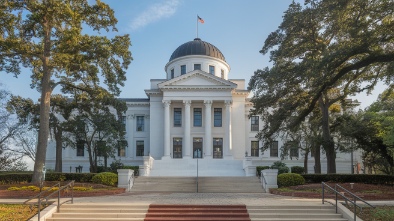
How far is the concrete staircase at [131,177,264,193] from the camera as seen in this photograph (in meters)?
25.8

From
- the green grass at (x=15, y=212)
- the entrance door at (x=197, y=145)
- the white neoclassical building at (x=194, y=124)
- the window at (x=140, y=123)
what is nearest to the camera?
the green grass at (x=15, y=212)

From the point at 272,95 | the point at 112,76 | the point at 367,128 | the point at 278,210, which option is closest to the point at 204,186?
the point at 272,95

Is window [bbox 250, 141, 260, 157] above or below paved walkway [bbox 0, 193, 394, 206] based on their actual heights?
above

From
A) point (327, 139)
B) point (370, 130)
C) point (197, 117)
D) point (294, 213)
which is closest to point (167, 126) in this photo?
point (197, 117)

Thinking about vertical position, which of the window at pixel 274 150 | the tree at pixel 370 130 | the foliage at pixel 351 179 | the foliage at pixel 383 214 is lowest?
the foliage at pixel 383 214

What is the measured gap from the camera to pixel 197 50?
2067 inches

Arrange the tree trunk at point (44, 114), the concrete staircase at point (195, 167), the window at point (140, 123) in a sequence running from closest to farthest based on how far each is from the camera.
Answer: the tree trunk at point (44, 114)
the concrete staircase at point (195, 167)
the window at point (140, 123)

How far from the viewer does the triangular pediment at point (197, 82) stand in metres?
46.2

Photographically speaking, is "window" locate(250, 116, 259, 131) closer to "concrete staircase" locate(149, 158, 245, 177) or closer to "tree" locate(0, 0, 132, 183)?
"concrete staircase" locate(149, 158, 245, 177)

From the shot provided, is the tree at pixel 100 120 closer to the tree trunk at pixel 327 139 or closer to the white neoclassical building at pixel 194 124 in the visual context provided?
the white neoclassical building at pixel 194 124

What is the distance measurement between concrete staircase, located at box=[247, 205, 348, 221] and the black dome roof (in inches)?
1534

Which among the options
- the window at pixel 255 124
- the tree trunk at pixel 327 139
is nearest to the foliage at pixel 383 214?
the tree trunk at pixel 327 139

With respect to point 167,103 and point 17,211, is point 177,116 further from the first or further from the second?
point 17,211

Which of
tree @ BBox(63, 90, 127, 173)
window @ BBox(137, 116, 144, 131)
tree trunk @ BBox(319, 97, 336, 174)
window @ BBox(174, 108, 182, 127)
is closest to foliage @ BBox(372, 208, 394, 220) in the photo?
tree trunk @ BBox(319, 97, 336, 174)
